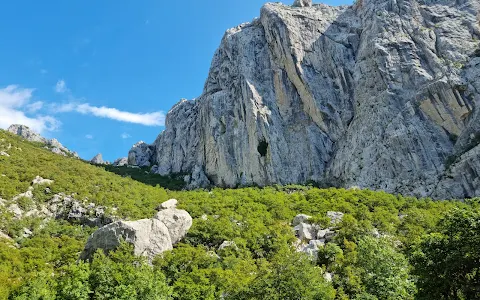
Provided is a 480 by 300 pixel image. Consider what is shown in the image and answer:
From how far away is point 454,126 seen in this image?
7131 centimetres

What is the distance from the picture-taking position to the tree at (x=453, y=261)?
17.3 metres

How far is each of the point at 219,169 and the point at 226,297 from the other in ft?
231

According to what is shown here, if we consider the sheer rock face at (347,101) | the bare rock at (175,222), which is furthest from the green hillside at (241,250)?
the sheer rock face at (347,101)

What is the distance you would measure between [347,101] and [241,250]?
61048mm

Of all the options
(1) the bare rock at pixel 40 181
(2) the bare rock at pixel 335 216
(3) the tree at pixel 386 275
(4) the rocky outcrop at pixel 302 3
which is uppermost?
(4) the rocky outcrop at pixel 302 3

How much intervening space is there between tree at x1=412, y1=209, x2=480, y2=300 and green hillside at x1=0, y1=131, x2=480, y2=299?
0.05m

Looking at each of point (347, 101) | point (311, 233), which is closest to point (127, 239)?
point (311, 233)

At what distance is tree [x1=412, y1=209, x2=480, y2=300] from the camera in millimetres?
17281

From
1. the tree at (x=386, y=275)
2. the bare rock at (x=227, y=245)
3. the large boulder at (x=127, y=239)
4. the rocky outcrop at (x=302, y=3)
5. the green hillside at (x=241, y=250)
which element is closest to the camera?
the green hillside at (x=241, y=250)

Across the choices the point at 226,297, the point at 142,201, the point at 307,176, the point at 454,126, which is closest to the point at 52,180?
the point at 142,201

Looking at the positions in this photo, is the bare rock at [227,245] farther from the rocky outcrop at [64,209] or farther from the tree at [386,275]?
the rocky outcrop at [64,209]

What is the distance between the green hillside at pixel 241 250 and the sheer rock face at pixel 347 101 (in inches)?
699

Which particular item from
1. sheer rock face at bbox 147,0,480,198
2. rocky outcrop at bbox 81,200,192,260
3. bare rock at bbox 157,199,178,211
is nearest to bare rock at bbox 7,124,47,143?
sheer rock face at bbox 147,0,480,198

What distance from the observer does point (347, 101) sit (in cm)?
8950
